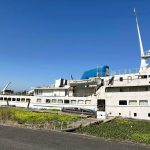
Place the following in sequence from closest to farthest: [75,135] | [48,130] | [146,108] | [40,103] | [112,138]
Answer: [112,138], [75,135], [48,130], [146,108], [40,103]

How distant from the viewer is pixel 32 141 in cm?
2483

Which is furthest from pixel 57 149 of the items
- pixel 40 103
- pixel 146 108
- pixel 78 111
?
pixel 40 103

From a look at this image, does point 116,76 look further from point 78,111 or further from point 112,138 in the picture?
point 112,138

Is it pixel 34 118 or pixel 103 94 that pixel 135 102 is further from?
pixel 34 118

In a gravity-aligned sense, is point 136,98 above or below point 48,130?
above

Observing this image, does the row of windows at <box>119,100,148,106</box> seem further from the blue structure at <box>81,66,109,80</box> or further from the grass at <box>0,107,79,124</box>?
the blue structure at <box>81,66,109,80</box>

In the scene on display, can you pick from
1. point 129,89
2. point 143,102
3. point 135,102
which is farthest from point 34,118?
point 143,102

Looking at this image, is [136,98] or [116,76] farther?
[116,76]

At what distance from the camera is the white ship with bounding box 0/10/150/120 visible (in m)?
45.9

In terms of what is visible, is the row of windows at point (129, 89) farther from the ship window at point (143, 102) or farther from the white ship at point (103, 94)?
the ship window at point (143, 102)

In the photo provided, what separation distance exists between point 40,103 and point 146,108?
2769 centimetres

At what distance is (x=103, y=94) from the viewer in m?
51.1

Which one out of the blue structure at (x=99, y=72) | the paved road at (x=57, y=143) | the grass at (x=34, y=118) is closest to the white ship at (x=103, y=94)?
the blue structure at (x=99, y=72)

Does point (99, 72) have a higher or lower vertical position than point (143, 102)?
higher
